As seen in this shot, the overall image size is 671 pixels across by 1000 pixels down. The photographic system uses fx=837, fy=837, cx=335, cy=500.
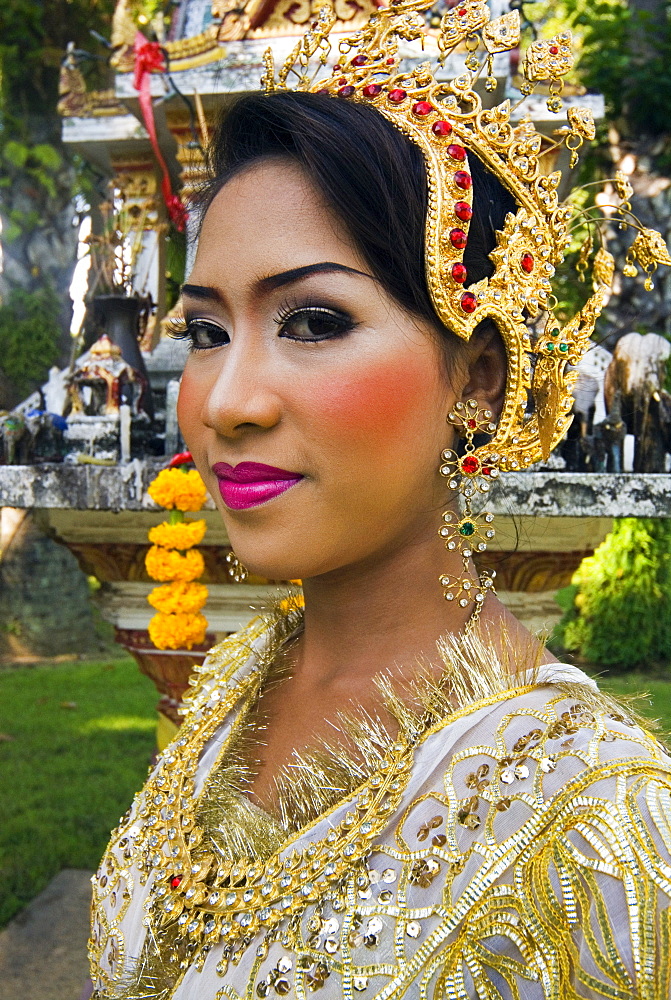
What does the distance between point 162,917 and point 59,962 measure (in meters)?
2.60

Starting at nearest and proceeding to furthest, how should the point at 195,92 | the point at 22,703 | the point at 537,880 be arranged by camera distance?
the point at 537,880, the point at 195,92, the point at 22,703

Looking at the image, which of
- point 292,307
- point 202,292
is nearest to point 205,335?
→ point 202,292

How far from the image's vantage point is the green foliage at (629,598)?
19.8ft

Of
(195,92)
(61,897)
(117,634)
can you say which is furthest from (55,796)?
(195,92)

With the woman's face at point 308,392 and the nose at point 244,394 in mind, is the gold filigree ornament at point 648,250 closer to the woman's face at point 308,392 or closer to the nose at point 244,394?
the woman's face at point 308,392

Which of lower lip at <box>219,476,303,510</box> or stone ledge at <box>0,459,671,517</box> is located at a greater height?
lower lip at <box>219,476,303,510</box>

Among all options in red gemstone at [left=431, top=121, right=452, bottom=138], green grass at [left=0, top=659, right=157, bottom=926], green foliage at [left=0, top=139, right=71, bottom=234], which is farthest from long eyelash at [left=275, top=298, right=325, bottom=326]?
green foliage at [left=0, top=139, right=71, bottom=234]

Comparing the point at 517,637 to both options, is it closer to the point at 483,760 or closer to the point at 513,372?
the point at 483,760

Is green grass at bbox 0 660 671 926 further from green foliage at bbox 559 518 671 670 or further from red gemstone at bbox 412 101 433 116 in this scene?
red gemstone at bbox 412 101 433 116

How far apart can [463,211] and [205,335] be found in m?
0.43

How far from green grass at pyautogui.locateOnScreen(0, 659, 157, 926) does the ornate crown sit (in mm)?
3781

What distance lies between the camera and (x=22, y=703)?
265 inches

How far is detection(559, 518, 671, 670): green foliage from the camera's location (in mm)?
6023

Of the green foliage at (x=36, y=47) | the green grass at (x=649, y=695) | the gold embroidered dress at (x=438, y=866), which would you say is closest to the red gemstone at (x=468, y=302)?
the gold embroidered dress at (x=438, y=866)
